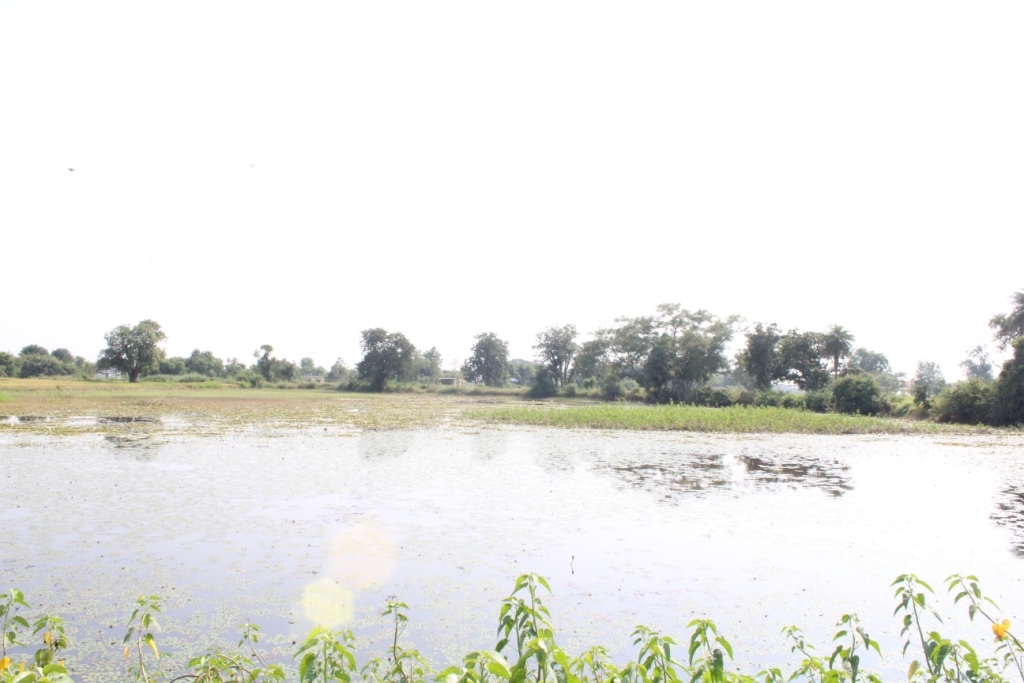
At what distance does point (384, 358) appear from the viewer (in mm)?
73375

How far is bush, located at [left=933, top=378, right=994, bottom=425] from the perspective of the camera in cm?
2909

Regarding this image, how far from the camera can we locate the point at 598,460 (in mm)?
15500

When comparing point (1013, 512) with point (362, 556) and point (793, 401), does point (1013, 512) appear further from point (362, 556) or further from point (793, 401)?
point (793, 401)

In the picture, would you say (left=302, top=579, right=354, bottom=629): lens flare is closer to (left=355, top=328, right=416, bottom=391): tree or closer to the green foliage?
the green foliage

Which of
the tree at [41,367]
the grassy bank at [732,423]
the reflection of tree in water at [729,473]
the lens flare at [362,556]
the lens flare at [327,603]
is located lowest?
the lens flare at [327,603]

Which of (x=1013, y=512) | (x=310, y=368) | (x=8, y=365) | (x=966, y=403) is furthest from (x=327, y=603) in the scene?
(x=310, y=368)

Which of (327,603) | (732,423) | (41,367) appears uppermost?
(41,367)


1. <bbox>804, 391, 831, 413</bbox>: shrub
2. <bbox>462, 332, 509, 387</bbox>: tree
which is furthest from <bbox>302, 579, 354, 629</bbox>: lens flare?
<bbox>462, 332, 509, 387</bbox>: tree

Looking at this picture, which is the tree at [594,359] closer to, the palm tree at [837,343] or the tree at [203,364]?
the palm tree at [837,343]

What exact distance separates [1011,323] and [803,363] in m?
12.9

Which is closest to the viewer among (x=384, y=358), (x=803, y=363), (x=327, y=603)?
(x=327, y=603)

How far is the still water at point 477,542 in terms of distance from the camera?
5.46 metres

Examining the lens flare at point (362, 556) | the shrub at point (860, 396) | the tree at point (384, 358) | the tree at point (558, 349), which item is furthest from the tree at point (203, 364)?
the lens flare at point (362, 556)

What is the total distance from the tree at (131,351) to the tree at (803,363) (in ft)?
202
